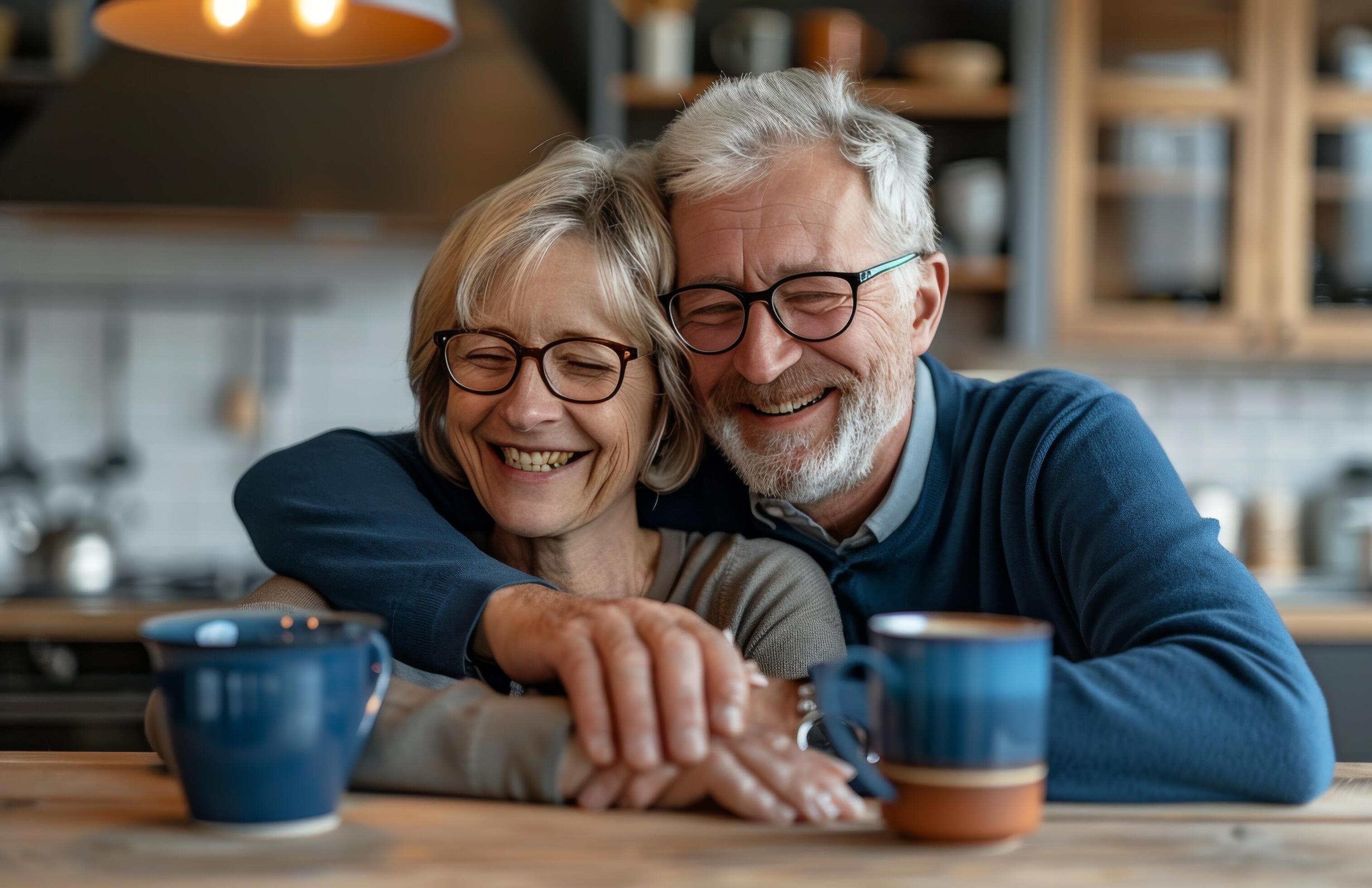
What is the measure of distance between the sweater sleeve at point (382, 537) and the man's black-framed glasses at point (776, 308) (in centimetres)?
30

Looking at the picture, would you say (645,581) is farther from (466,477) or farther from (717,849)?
(717,849)

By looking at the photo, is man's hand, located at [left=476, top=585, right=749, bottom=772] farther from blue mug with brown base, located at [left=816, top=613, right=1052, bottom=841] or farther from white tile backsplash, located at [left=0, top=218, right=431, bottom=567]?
white tile backsplash, located at [left=0, top=218, right=431, bottom=567]

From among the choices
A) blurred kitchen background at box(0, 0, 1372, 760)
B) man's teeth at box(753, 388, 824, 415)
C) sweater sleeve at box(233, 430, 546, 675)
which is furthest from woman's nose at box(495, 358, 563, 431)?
blurred kitchen background at box(0, 0, 1372, 760)

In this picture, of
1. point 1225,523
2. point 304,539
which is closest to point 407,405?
point 1225,523

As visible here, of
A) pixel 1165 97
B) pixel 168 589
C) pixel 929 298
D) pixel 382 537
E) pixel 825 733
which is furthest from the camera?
pixel 1165 97

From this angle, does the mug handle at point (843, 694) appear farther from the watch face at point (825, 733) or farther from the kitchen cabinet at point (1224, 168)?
the kitchen cabinet at point (1224, 168)

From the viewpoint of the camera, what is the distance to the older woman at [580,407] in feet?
4.06

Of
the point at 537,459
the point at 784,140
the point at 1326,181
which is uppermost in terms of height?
the point at 1326,181

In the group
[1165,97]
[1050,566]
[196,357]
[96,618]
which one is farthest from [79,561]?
[1165,97]

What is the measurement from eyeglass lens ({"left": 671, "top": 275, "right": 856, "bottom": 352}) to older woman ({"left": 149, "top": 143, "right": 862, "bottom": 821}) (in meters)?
0.03

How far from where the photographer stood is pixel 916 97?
10.8ft

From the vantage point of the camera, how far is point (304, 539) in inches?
46.8

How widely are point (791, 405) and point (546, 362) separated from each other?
274 mm

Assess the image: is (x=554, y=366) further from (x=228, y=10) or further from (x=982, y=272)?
(x=982, y=272)
